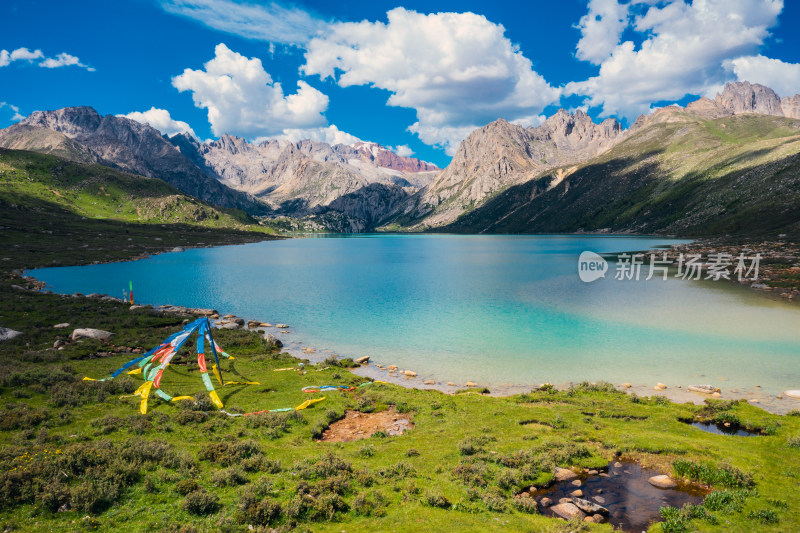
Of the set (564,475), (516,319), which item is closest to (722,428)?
(564,475)

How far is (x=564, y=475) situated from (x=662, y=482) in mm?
4246

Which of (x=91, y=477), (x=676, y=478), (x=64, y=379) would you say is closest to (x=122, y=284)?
(x=64, y=379)

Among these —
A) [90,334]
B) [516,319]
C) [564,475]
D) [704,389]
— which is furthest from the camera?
[516,319]

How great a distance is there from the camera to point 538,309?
6247 cm

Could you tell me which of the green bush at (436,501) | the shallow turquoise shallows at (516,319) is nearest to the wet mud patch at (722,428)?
the shallow turquoise shallows at (516,319)

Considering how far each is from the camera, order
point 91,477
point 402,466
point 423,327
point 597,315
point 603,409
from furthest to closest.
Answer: point 597,315, point 423,327, point 603,409, point 402,466, point 91,477

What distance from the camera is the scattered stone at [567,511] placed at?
15.4 m

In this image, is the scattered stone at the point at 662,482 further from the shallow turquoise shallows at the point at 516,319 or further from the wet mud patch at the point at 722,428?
the shallow turquoise shallows at the point at 516,319

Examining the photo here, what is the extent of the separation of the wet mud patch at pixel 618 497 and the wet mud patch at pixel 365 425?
391 inches

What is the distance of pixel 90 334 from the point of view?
4272cm

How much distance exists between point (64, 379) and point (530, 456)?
3248 cm

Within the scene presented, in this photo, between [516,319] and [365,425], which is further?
[516,319]

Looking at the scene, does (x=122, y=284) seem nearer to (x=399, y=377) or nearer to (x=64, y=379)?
(x=64, y=379)

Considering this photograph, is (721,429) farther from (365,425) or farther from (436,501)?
(365,425)
